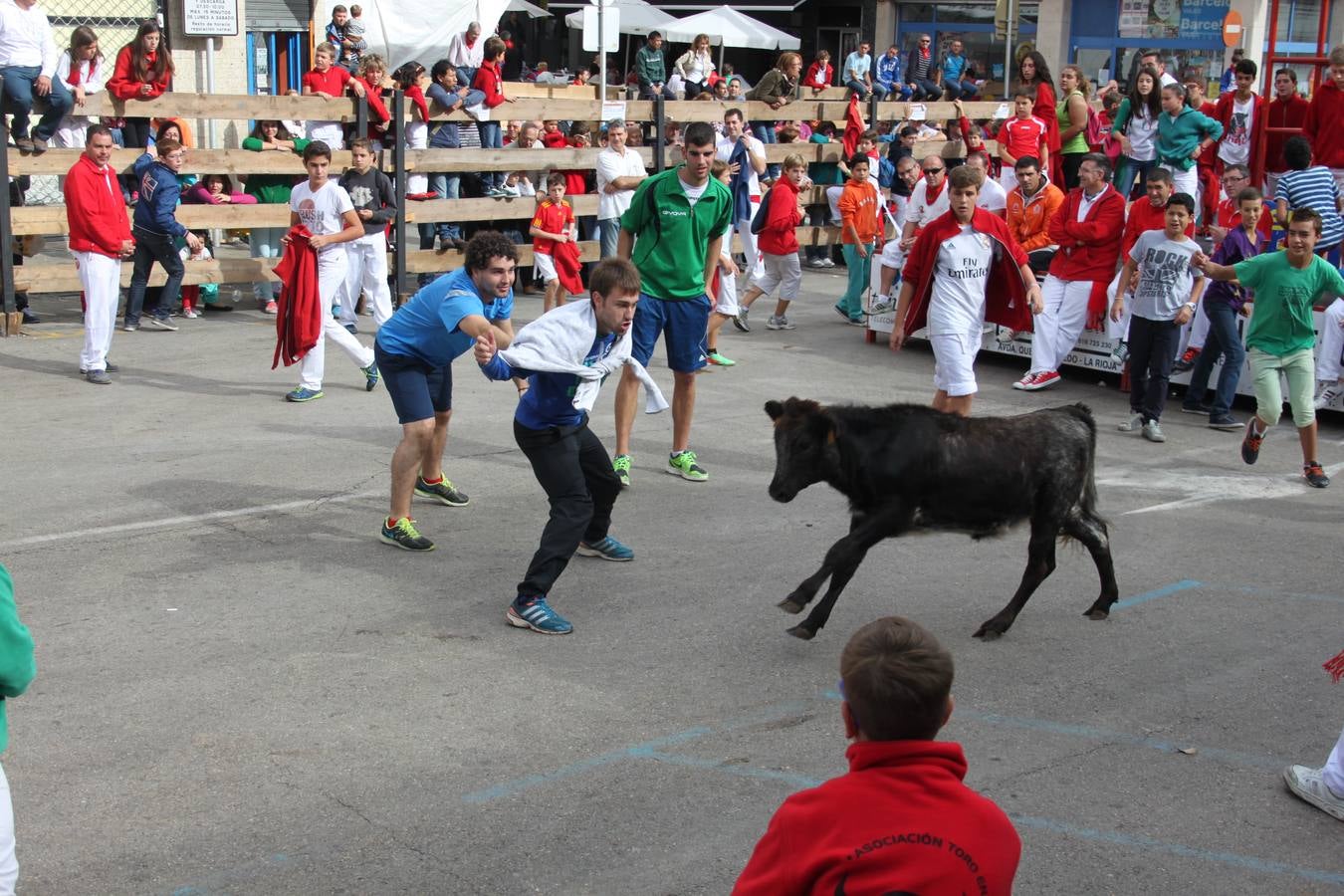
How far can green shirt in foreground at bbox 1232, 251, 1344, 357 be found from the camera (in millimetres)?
9719

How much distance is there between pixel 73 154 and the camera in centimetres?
1430

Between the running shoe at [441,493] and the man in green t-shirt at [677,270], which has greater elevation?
the man in green t-shirt at [677,270]

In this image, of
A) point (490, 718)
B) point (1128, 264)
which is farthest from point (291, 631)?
point (1128, 264)

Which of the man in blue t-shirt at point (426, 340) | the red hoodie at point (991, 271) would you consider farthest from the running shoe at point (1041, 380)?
the man in blue t-shirt at point (426, 340)

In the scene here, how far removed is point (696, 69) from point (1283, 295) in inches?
760

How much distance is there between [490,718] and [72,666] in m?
1.88

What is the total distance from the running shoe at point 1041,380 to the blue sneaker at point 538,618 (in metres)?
7.40

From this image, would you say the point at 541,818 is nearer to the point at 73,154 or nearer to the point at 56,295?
the point at 73,154

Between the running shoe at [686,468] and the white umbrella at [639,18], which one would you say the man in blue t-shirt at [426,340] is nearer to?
the running shoe at [686,468]

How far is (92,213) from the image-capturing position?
1231cm

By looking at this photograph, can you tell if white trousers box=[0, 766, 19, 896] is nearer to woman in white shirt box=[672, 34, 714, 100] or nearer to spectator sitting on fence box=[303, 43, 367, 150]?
spectator sitting on fence box=[303, 43, 367, 150]

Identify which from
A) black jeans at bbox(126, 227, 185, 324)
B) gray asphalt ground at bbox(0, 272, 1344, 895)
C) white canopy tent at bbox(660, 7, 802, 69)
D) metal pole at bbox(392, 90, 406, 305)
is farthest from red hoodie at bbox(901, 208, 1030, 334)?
white canopy tent at bbox(660, 7, 802, 69)

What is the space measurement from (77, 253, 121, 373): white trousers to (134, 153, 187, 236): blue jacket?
197 centimetres

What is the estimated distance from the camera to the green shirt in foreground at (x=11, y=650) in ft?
11.0
